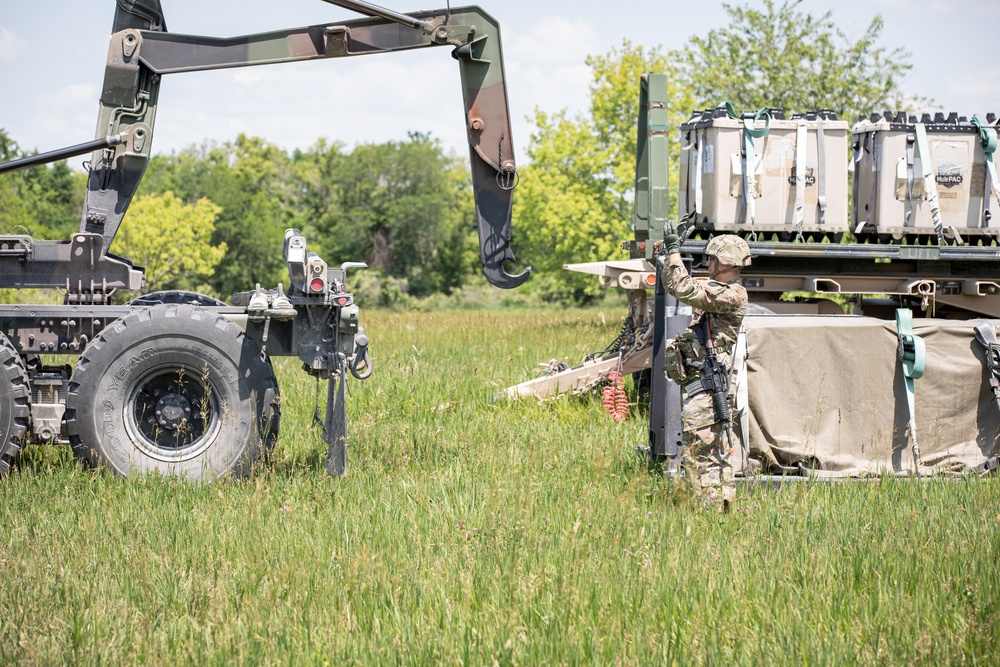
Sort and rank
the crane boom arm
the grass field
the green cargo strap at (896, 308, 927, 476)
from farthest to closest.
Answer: the crane boom arm < the green cargo strap at (896, 308, 927, 476) < the grass field

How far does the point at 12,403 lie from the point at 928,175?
309 inches

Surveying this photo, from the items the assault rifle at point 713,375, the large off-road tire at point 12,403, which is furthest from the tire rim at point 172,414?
the assault rifle at point 713,375

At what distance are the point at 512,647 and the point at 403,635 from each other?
0.47m

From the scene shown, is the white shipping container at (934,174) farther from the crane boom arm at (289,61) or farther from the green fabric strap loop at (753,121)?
the crane boom arm at (289,61)

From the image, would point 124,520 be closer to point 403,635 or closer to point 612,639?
point 403,635

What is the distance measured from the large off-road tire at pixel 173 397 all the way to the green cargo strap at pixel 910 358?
4.41 meters

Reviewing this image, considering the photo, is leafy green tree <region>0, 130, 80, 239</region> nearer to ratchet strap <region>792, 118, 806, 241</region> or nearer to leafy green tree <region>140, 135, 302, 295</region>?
leafy green tree <region>140, 135, 302, 295</region>

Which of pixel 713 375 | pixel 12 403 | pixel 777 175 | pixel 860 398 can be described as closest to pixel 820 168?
pixel 777 175

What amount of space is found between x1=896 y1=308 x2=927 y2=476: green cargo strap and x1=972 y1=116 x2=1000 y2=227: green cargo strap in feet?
9.39

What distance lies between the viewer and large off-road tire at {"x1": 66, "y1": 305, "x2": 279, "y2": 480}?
6039 mm

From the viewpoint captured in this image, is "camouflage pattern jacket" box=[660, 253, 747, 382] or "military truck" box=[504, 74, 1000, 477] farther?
"military truck" box=[504, 74, 1000, 477]

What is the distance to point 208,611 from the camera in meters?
3.95

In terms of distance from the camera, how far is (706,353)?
5.95 metres

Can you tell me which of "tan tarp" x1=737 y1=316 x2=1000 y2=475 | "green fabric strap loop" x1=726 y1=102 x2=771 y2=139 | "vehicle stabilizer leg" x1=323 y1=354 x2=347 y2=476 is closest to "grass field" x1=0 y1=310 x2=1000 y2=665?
"vehicle stabilizer leg" x1=323 y1=354 x2=347 y2=476
